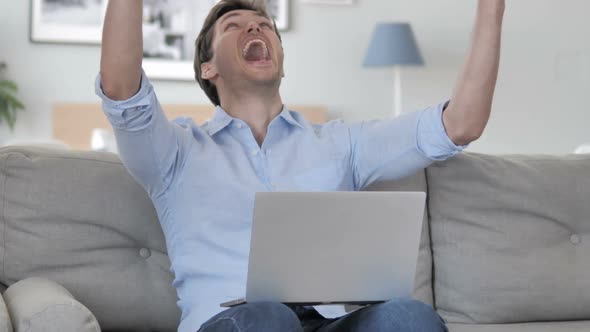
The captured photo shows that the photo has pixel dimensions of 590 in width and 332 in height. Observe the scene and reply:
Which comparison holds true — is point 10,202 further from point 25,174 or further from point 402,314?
point 402,314

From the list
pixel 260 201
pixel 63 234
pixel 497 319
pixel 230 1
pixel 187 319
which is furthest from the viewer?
pixel 230 1

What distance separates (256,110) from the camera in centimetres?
195

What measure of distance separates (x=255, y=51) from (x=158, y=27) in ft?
10.2

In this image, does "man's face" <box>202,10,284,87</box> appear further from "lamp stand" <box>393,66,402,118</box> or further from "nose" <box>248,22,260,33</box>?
"lamp stand" <box>393,66,402,118</box>

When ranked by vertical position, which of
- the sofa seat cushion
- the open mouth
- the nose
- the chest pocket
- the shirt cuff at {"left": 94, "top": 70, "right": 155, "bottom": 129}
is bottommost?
the sofa seat cushion

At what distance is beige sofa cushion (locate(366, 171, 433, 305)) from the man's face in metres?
0.39

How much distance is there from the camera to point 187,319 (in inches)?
63.8

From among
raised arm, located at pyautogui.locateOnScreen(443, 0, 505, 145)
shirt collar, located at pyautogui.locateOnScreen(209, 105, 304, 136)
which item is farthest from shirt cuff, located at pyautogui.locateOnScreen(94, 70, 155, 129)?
raised arm, located at pyautogui.locateOnScreen(443, 0, 505, 145)

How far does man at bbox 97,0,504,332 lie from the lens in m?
1.54

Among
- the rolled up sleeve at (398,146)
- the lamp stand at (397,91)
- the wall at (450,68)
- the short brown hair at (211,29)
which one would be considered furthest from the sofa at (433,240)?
the wall at (450,68)

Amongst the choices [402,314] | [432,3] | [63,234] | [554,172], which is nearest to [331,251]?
[402,314]

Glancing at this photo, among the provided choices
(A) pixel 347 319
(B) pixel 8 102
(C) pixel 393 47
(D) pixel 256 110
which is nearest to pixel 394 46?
(C) pixel 393 47

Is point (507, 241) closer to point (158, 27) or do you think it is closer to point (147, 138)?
point (147, 138)

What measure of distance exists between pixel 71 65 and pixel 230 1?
3.09m
